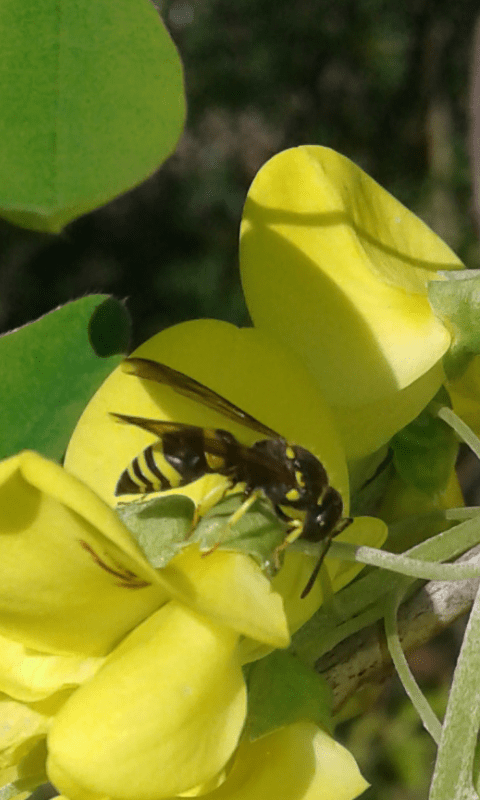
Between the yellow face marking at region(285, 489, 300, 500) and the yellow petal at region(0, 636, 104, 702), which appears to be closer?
the yellow petal at region(0, 636, 104, 702)

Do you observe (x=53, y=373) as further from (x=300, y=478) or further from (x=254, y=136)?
(x=254, y=136)

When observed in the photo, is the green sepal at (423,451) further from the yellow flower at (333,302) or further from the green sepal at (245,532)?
the green sepal at (245,532)

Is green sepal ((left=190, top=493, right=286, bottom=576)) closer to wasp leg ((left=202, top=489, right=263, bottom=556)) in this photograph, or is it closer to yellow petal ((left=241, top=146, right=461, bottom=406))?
wasp leg ((left=202, top=489, right=263, bottom=556))

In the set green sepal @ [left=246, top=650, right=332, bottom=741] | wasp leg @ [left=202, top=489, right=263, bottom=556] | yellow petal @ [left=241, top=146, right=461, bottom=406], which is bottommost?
green sepal @ [left=246, top=650, right=332, bottom=741]

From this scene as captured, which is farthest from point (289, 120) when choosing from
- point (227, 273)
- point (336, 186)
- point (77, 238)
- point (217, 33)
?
point (336, 186)

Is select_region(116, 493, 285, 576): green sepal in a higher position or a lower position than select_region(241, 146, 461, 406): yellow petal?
lower

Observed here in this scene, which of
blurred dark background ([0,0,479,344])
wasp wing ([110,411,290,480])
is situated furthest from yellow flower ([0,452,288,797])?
blurred dark background ([0,0,479,344])

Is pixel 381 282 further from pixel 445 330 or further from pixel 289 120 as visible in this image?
pixel 289 120

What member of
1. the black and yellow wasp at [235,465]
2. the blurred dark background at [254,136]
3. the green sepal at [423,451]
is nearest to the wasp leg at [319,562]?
the black and yellow wasp at [235,465]
